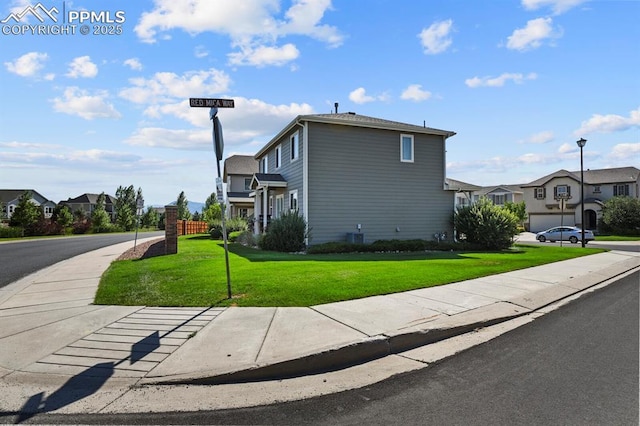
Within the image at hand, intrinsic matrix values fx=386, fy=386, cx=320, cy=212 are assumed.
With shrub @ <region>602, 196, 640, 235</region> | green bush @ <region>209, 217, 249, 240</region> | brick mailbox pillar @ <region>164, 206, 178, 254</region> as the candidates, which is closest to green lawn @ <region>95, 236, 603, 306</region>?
brick mailbox pillar @ <region>164, 206, 178, 254</region>

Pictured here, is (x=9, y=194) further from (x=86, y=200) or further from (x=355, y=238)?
(x=355, y=238)

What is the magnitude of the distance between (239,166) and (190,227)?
11355 millimetres

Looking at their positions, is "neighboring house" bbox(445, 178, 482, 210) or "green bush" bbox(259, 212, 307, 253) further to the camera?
"neighboring house" bbox(445, 178, 482, 210)

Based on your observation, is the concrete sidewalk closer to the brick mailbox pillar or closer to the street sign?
the street sign

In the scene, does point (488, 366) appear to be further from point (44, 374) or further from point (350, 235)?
point (350, 235)

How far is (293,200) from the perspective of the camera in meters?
20.1

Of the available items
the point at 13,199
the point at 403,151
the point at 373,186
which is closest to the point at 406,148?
the point at 403,151

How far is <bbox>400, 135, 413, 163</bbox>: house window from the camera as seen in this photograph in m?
20.4

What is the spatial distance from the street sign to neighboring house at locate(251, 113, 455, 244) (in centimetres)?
1086

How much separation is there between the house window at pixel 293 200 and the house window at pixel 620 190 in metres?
45.9

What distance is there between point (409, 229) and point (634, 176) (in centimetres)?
4259

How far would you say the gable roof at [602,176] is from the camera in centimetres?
4703

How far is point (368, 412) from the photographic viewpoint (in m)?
3.31

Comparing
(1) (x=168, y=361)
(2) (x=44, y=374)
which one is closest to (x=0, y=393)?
(2) (x=44, y=374)
